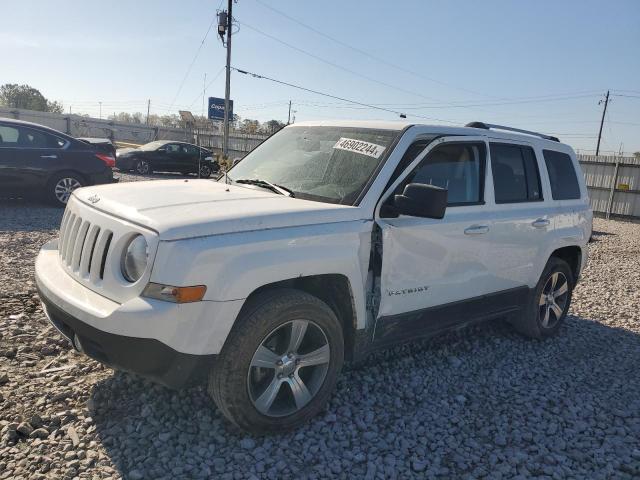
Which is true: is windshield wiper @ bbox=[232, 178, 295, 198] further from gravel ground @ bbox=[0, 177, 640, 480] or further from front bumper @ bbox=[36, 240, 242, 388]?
gravel ground @ bbox=[0, 177, 640, 480]

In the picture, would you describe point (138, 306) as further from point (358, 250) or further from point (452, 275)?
point (452, 275)

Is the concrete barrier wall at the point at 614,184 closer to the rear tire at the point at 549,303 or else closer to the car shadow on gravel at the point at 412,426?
the rear tire at the point at 549,303

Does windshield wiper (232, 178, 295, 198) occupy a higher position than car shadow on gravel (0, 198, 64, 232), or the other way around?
windshield wiper (232, 178, 295, 198)

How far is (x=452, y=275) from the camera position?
3850 mm

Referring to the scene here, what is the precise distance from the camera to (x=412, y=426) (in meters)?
3.32

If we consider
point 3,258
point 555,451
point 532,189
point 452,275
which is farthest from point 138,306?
point 3,258

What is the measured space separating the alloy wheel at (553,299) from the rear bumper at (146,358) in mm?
3571

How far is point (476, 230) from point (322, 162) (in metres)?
1.27

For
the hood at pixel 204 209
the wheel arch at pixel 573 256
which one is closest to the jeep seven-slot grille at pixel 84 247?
the hood at pixel 204 209

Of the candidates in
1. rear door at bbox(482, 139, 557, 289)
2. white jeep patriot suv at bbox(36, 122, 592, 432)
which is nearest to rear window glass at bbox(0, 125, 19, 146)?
white jeep patriot suv at bbox(36, 122, 592, 432)

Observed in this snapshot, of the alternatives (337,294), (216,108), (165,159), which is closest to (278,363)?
(337,294)

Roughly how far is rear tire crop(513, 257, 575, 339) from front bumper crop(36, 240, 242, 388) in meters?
3.30

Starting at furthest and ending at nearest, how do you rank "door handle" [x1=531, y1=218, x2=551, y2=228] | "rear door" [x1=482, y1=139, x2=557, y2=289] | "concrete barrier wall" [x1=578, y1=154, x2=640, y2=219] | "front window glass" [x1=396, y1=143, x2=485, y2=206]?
"concrete barrier wall" [x1=578, y1=154, x2=640, y2=219] → "door handle" [x1=531, y1=218, x2=551, y2=228] → "rear door" [x1=482, y1=139, x2=557, y2=289] → "front window glass" [x1=396, y1=143, x2=485, y2=206]

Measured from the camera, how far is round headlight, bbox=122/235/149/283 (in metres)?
2.65
